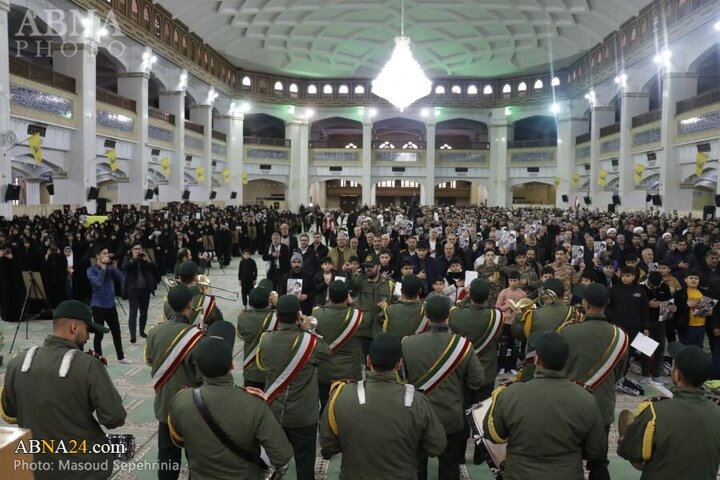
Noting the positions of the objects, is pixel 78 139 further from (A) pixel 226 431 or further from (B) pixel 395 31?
(B) pixel 395 31

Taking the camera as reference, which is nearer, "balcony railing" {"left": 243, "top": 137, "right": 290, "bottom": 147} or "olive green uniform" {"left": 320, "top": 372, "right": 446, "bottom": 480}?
"olive green uniform" {"left": 320, "top": 372, "right": 446, "bottom": 480}

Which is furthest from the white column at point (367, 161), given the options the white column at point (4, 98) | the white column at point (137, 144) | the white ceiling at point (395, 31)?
the white column at point (4, 98)

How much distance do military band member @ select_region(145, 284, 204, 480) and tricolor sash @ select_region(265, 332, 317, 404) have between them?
59cm

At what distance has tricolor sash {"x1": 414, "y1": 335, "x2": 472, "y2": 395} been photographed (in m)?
4.16

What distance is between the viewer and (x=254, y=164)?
1677 inches

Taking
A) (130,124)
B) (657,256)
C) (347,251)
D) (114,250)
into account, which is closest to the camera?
(347,251)

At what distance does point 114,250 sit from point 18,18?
13.5 meters

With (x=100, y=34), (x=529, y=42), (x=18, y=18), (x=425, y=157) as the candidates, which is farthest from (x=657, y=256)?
(x=425, y=157)

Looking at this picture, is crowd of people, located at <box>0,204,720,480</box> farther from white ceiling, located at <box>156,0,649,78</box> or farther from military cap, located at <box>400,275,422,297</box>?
white ceiling, located at <box>156,0,649,78</box>

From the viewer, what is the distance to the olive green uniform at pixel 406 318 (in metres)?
5.30

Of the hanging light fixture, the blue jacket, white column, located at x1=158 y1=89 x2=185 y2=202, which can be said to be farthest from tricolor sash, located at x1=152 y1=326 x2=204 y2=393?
white column, located at x1=158 y1=89 x2=185 y2=202

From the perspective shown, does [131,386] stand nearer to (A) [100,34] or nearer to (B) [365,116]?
(A) [100,34]

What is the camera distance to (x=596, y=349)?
14.5 ft

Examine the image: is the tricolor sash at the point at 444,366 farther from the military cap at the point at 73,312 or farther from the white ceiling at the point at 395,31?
the white ceiling at the point at 395,31
